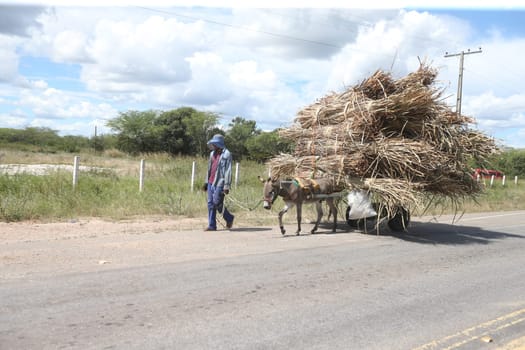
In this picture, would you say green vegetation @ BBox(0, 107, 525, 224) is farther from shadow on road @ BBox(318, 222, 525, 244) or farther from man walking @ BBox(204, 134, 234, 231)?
man walking @ BBox(204, 134, 234, 231)

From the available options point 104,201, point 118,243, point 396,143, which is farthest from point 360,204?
point 104,201

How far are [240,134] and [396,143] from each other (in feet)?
122

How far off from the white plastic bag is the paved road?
1.62 metres

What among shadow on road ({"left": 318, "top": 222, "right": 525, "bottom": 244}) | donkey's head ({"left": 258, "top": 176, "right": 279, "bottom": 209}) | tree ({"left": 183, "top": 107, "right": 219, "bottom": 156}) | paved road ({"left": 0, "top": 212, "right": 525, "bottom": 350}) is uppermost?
tree ({"left": 183, "top": 107, "right": 219, "bottom": 156})

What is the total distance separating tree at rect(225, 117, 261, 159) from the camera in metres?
43.3

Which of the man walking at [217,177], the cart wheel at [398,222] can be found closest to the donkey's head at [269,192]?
the man walking at [217,177]

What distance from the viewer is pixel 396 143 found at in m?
10.0

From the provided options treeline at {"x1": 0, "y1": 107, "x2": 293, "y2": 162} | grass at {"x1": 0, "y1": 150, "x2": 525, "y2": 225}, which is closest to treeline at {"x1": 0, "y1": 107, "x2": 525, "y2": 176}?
treeline at {"x1": 0, "y1": 107, "x2": 293, "y2": 162}

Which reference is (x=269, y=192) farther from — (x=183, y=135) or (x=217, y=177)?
(x=183, y=135)

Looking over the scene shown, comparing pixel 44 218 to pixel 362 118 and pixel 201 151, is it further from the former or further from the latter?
pixel 201 151

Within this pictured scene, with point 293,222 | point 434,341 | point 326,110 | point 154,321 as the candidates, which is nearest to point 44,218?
point 293,222

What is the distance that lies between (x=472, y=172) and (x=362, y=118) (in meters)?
2.84

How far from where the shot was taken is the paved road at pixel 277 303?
4.52 metres

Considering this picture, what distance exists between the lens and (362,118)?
34.0ft
